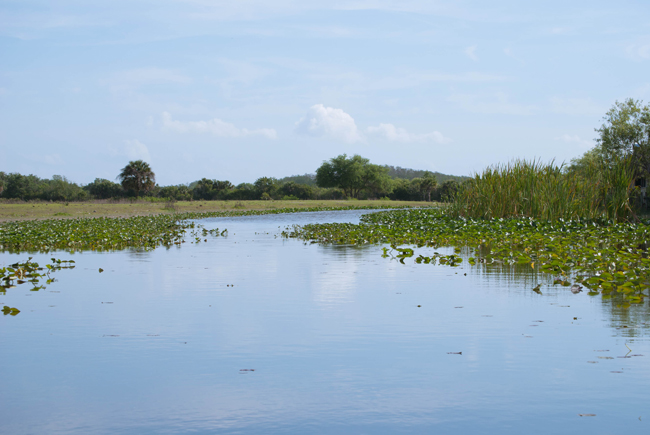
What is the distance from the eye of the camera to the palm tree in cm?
6569

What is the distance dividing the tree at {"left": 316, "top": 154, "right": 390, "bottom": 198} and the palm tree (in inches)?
1391

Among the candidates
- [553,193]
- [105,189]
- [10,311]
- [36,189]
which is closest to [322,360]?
[10,311]

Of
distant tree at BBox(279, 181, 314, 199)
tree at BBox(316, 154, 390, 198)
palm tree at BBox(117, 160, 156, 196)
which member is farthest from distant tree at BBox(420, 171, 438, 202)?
palm tree at BBox(117, 160, 156, 196)

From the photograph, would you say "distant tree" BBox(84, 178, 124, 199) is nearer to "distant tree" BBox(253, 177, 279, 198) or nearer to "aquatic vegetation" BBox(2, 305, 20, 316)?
"distant tree" BBox(253, 177, 279, 198)

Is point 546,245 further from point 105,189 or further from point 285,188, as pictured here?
A: point 285,188

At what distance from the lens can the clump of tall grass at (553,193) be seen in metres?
20.8

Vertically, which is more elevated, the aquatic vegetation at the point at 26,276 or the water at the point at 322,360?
the aquatic vegetation at the point at 26,276

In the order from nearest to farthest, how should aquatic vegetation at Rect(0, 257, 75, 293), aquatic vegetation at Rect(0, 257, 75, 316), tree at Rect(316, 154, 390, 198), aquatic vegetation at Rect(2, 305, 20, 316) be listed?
1. aquatic vegetation at Rect(2, 305, 20, 316)
2. aquatic vegetation at Rect(0, 257, 75, 316)
3. aquatic vegetation at Rect(0, 257, 75, 293)
4. tree at Rect(316, 154, 390, 198)

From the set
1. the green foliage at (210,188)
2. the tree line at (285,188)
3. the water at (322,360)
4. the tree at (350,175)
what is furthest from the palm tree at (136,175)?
the water at (322,360)

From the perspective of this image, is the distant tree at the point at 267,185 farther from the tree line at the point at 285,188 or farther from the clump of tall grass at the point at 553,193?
the clump of tall grass at the point at 553,193

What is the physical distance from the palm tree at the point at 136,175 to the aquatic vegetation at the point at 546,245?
4745cm

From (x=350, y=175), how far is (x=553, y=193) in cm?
7245

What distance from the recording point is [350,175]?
92875mm

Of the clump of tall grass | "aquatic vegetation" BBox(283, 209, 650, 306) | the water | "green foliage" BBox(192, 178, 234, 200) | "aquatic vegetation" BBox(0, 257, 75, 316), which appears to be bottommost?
the water
